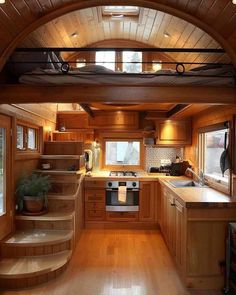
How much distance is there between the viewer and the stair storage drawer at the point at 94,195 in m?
5.03

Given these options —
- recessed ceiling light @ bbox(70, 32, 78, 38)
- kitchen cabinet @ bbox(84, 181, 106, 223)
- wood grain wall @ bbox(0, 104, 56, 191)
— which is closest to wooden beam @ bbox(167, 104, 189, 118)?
kitchen cabinet @ bbox(84, 181, 106, 223)

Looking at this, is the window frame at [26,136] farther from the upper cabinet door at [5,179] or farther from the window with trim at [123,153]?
the window with trim at [123,153]

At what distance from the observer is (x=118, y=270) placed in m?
3.42

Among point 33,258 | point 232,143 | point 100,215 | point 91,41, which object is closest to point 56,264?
point 33,258

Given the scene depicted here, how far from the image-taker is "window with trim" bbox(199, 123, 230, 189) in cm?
350

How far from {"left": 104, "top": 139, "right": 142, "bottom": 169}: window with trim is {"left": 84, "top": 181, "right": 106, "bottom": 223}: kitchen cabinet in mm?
918

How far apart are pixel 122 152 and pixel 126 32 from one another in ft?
7.87

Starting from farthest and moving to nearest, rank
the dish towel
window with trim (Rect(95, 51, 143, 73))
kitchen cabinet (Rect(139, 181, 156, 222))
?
window with trim (Rect(95, 51, 143, 73)) → kitchen cabinet (Rect(139, 181, 156, 222)) → the dish towel

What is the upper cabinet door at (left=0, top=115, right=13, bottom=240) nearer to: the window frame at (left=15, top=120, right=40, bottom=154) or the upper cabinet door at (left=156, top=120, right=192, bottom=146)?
the window frame at (left=15, top=120, right=40, bottom=154)

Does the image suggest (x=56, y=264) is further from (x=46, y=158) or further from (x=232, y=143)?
(x=232, y=143)

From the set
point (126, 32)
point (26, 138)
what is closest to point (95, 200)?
point (26, 138)

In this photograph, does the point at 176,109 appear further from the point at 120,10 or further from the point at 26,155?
the point at 26,155

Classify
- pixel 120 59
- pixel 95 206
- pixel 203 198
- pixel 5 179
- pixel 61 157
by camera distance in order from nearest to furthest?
pixel 203 198, pixel 5 179, pixel 61 157, pixel 95 206, pixel 120 59

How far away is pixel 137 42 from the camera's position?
17.1ft
